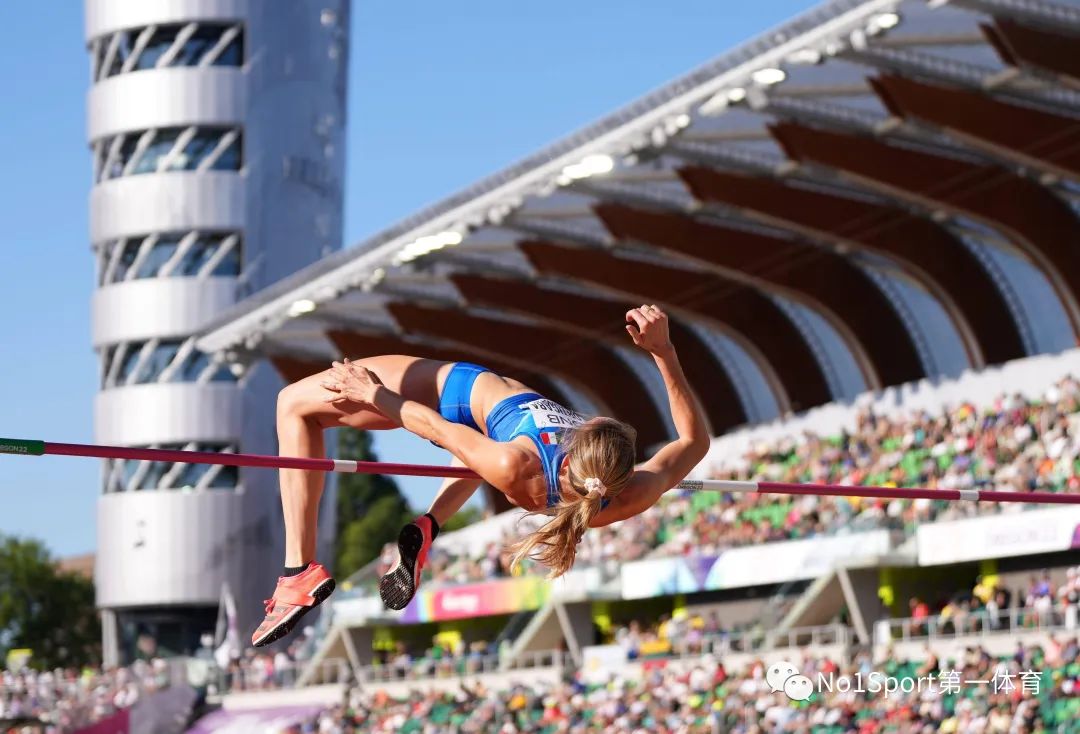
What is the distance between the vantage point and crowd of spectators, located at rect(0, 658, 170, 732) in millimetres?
31766

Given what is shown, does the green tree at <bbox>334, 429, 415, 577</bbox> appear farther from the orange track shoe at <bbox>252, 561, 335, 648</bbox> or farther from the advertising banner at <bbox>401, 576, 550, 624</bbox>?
the orange track shoe at <bbox>252, 561, 335, 648</bbox>

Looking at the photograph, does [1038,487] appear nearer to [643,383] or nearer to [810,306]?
[810,306]

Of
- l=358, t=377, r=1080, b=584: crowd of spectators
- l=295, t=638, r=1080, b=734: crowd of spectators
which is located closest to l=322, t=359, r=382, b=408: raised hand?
l=295, t=638, r=1080, b=734: crowd of spectators

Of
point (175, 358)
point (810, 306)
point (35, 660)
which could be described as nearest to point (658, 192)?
point (810, 306)

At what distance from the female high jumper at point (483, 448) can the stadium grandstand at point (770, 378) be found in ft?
42.0

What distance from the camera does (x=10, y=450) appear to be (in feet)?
23.7

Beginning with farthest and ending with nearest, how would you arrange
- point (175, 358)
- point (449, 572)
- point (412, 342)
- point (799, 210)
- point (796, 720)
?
1. point (175, 358)
2. point (412, 342)
3. point (449, 572)
4. point (799, 210)
5. point (796, 720)

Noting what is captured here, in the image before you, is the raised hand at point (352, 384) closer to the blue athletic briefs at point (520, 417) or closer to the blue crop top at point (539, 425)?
the blue athletic briefs at point (520, 417)

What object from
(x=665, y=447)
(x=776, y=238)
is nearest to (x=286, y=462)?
(x=665, y=447)

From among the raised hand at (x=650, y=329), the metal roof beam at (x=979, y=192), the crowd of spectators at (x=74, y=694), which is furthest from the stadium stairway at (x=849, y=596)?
the raised hand at (x=650, y=329)

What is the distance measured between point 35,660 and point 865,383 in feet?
122

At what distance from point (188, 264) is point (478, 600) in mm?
17292

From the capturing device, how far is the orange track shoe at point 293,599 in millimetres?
7762

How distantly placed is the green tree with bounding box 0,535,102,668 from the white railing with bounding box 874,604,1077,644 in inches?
1788
